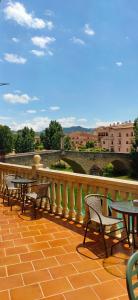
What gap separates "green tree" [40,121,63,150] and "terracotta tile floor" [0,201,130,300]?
44.2m

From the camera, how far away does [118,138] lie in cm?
7181

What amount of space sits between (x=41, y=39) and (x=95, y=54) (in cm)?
473

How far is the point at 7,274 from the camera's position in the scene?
2906 millimetres

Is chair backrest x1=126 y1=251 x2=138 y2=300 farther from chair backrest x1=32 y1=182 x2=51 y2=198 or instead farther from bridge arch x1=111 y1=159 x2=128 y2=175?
bridge arch x1=111 y1=159 x2=128 y2=175

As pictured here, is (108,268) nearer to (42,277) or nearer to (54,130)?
(42,277)

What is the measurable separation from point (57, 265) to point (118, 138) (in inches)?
2769

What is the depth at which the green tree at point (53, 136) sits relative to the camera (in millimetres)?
48656

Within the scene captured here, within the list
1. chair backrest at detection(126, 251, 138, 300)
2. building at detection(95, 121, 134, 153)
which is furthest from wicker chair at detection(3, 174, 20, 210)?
building at detection(95, 121, 134, 153)

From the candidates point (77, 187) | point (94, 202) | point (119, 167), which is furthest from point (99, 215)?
point (119, 167)

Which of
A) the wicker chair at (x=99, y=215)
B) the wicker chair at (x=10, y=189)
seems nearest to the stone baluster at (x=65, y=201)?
the wicker chair at (x=99, y=215)

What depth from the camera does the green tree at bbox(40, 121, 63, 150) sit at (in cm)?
4866

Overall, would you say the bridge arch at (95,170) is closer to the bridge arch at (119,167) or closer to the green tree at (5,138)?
the bridge arch at (119,167)

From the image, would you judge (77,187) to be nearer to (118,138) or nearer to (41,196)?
(41,196)

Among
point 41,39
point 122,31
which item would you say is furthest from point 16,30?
point 122,31
